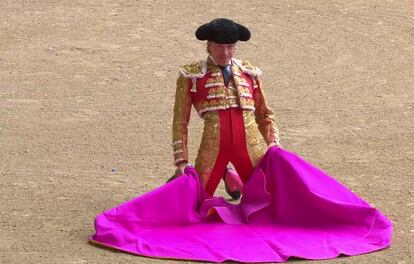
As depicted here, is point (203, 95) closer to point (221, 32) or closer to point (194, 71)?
point (194, 71)

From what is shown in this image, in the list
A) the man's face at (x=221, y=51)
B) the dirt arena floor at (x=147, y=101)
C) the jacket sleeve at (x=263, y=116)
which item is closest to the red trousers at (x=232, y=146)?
the jacket sleeve at (x=263, y=116)

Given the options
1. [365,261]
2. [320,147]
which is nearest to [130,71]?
[320,147]

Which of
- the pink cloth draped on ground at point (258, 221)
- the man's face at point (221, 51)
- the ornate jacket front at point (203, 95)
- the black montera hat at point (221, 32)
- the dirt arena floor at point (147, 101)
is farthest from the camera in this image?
the dirt arena floor at point (147, 101)

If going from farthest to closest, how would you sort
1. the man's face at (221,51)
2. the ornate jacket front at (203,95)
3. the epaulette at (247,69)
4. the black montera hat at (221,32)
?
the epaulette at (247,69), the ornate jacket front at (203,95), the man's face at (221,51), the black montera hat at (221,32)

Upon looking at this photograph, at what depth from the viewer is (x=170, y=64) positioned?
1086 centimetres

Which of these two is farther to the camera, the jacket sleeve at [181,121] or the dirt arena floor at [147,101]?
the dirt arena floor at [147,101]

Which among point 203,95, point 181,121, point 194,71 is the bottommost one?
point 181,121

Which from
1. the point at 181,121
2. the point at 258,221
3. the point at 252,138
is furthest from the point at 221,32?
the point at 258,221

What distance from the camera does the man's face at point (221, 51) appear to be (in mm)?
7230

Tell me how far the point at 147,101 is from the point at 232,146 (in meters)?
2.67

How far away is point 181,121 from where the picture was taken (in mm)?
7352

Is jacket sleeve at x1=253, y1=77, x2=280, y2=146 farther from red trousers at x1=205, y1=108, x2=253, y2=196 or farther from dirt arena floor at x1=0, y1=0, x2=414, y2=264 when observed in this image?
dirt arena floor at x1=0, y1=0, x2=414, y2=264

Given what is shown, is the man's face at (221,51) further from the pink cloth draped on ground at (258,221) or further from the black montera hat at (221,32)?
the pink cloth draped on ground at (258,221)

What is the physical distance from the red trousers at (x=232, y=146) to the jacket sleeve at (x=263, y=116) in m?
0.16
